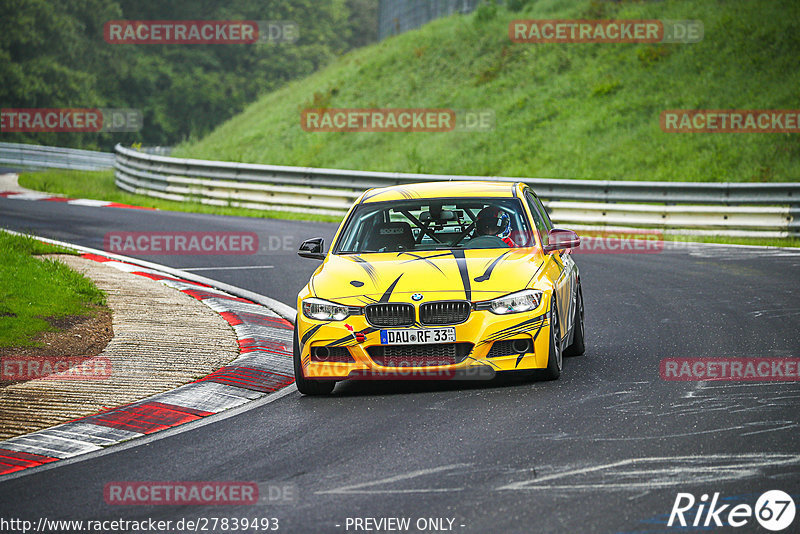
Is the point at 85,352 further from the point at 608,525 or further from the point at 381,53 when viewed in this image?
the point at 381,53

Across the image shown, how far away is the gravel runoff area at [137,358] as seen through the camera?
7957mm

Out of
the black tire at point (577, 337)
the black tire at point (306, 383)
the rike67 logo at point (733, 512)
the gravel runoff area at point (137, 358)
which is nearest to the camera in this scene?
the rike67 logo at point (733, 512)

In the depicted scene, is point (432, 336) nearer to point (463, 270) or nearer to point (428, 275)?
point (428, 275)

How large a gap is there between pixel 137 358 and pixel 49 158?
38023 millimetres

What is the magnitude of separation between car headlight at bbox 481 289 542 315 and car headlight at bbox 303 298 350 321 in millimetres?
1079

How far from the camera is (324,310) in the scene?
27.3ft

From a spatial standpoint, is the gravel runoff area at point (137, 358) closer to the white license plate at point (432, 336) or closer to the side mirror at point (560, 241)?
the white license plate at point (432, 336)

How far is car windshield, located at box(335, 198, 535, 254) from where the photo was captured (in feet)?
30.3

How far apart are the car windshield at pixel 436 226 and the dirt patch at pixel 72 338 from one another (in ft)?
8.76

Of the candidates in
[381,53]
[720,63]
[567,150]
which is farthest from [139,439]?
[381,53]

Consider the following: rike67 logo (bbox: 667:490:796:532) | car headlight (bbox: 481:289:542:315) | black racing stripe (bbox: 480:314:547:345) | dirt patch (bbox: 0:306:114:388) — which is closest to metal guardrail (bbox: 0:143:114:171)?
dirt patch (bbox: 0:306:114:388)

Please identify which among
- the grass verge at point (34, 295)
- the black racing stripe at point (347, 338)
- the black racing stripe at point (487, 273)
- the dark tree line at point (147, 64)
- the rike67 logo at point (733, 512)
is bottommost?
the rike67 logo at point (733, 512)

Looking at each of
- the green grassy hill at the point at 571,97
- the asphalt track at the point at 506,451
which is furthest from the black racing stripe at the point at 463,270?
the green grassy hill at the point at 571,97

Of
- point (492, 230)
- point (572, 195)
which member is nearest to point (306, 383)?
point (492, 230)
